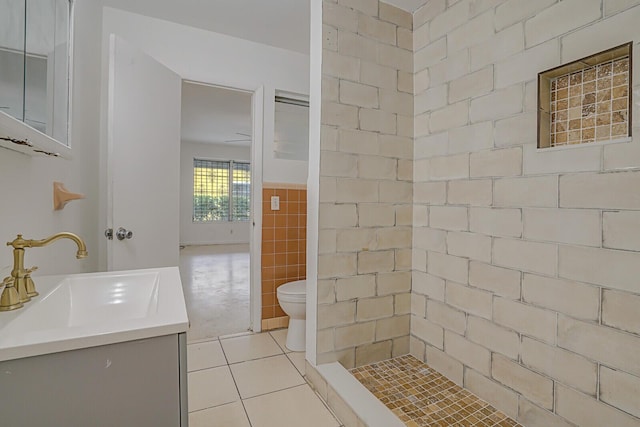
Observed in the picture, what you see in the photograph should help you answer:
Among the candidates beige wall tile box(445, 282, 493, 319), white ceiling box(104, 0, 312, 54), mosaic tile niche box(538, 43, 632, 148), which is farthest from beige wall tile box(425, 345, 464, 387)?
white ceiling box(104, 0, 312, 54)

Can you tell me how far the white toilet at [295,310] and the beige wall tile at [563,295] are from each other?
4.55ft

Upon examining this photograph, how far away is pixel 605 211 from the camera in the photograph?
1.17 m

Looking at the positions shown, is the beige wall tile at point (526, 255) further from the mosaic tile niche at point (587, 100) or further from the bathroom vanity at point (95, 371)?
the bathroom vanity at point (95, 371)

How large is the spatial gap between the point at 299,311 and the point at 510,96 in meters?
1.85

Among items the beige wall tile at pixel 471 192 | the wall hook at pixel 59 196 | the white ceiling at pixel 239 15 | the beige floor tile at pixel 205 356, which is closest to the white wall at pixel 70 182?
the wall hook at pixel 59 196

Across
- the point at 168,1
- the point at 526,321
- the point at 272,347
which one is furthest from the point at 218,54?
the point at 526,321

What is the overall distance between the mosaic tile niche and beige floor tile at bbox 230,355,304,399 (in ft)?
6.19

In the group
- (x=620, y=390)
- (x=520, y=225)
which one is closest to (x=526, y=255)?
(x=520, y=225)

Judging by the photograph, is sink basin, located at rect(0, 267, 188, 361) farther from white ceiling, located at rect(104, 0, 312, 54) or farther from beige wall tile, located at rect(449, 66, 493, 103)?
white ceiling, located at rect(104, 0, 312, 54)

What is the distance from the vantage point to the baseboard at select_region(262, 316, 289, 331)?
2.71 meters

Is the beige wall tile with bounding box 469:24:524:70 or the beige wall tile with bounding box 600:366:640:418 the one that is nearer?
the beige wall tile with bounding box 600:366:640:418

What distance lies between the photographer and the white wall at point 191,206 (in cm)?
740

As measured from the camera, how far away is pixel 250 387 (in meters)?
1.87

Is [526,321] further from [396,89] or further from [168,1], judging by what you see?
[168,1]
